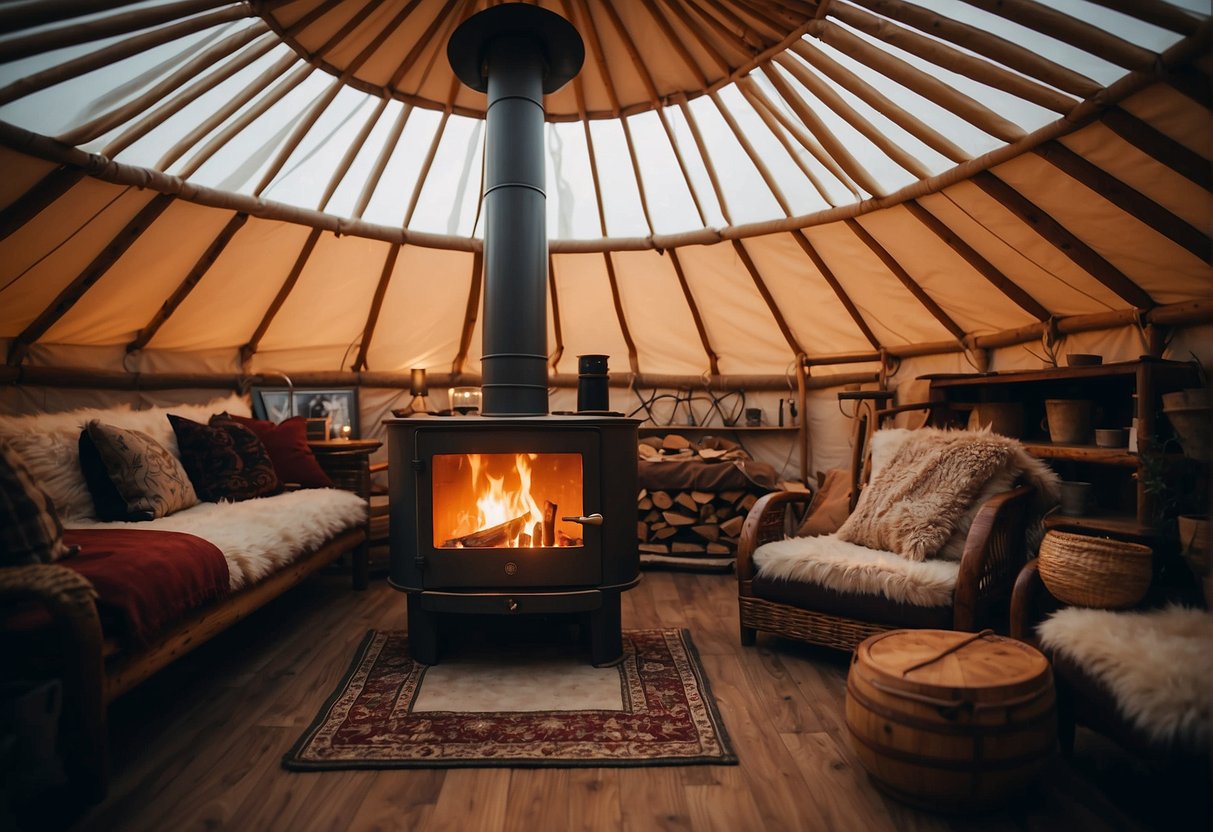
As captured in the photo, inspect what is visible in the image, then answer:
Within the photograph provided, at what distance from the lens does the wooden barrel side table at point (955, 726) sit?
1.50 m

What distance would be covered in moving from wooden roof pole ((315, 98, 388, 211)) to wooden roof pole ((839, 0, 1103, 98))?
90.5 inches

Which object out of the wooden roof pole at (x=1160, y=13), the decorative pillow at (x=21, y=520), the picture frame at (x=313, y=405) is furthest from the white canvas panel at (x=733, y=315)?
the decorative pillow at (x=21, y=520)

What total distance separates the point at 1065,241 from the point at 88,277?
4500 millimetres

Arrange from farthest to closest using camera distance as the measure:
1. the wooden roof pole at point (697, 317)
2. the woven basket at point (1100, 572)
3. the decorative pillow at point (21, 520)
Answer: the wooden roof pole at point (697, 317)
the woven basket at point (1100, 572)
the decorative pillow at point (21, 520)

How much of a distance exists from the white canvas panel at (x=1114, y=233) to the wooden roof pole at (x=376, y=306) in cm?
325

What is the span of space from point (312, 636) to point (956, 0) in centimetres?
336

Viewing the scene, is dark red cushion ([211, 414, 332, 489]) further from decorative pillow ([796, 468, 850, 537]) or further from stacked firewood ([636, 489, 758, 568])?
decorative pillow ([796, 468, 850, 537])

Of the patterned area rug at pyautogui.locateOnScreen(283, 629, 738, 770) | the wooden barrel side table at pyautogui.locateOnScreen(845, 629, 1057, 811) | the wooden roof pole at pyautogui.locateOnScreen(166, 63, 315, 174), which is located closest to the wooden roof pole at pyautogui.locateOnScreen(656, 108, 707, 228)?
the wooden roof pole at pyautogui.locateOnScreen(166, 63, 315, 174)

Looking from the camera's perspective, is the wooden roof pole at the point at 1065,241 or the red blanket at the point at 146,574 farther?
the wooden roof pole at the point at 1065,241

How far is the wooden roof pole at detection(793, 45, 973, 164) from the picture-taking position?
286 centimetres

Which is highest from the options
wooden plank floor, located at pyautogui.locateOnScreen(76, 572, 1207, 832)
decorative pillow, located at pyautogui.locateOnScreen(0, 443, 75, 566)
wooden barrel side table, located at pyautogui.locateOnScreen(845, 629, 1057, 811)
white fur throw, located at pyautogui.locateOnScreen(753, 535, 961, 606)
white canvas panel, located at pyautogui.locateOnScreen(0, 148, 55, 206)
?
white canvas panel, located at pyautogui.locateOnScreen(0, 148, 55, 206)

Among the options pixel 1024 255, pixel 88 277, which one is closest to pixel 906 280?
pixel 1024 255

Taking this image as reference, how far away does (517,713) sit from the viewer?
2113 millimetres

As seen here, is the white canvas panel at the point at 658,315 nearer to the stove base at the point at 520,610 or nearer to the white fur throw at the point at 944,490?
the white fur throw at the point at 944,490
